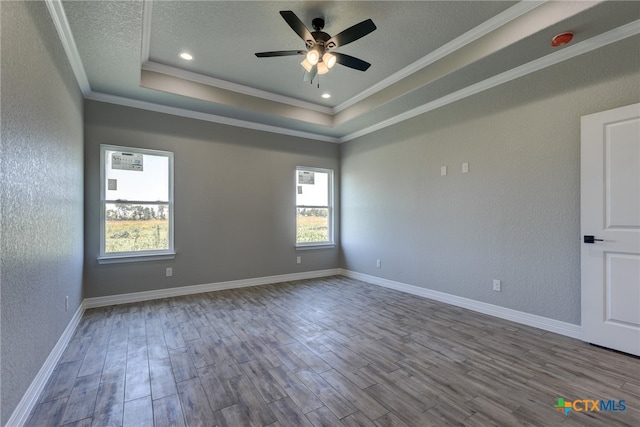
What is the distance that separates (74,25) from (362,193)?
432cm

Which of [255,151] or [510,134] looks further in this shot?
[255,151]

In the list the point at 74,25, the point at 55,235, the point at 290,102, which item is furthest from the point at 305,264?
the point at 74,25

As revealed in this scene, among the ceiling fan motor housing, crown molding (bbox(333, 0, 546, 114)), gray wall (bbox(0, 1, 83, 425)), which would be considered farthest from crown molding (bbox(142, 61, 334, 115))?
the ceiling fan motor housing

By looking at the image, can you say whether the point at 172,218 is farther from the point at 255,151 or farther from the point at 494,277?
the point at 494,277

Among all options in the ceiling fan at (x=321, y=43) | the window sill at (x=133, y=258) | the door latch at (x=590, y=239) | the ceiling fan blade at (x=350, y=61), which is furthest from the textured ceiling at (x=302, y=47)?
the window sill at (x=133, y=258)

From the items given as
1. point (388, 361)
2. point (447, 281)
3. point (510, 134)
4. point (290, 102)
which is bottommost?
point (388, 361)

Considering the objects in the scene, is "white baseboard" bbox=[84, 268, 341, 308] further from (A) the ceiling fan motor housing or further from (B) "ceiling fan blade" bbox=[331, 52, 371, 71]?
(A) the ceiling fan motor housing

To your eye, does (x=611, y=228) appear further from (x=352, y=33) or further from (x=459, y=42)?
(x=352, y=33)

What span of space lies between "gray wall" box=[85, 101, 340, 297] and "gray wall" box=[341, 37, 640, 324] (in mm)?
1775

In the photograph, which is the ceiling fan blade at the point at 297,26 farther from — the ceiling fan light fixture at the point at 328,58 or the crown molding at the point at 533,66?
the crown molding at the point at 533,66

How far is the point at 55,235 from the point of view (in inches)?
90.5

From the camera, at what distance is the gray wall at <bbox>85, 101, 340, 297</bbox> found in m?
3.77

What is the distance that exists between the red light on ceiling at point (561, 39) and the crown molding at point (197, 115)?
12.2ft

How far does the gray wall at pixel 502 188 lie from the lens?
107 inches
